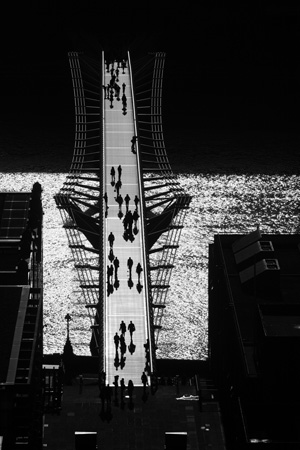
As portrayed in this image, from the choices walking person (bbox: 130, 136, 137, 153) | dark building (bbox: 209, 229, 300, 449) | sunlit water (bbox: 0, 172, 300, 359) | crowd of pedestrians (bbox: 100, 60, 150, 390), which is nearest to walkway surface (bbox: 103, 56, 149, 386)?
crowd of pedestrians (bbox: 100, 60, 150, 390)

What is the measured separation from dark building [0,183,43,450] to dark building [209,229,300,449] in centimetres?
1118

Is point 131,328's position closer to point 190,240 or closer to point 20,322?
point 20,322

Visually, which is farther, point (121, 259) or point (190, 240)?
point (190, 240)

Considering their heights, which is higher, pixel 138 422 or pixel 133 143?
pixel 133 143

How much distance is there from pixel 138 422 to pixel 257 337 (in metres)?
8.41

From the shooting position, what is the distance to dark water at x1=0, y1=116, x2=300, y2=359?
114m

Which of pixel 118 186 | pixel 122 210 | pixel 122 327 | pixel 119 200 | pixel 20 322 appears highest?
pixel 118 186

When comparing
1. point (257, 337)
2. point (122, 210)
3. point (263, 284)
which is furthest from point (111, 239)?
point (257, 337)

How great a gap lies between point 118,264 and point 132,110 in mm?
42210

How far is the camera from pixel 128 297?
98.4 meters

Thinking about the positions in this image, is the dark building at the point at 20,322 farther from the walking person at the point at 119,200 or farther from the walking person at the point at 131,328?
the walking person at the point at 119,200

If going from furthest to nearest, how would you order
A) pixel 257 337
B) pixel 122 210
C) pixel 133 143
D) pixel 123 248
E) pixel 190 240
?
pixel 190 240 → pixel 133 143 → pixel 122 210 → pixel 123 248 → pixel 257 337

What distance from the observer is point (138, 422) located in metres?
81.6

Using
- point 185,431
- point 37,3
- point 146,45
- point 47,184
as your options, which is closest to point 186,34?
point 146,45
